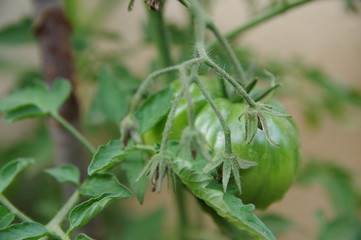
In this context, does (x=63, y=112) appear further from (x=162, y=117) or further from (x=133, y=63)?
(x=133, y=63)

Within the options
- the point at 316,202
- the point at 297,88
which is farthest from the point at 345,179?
the point at 316,202

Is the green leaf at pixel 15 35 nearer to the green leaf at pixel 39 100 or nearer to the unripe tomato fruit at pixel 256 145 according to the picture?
the green leaf at pixel 39 100

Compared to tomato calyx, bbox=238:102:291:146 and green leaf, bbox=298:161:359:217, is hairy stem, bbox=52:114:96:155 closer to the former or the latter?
tomato calyx, bbox=238:102:291:146

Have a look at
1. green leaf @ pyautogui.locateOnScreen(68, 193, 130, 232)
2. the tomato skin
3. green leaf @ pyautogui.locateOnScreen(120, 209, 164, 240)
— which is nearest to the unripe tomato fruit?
the tomato skin

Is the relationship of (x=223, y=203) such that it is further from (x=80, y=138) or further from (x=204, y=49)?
(x=80, y=138)

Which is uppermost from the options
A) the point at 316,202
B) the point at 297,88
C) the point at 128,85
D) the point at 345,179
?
the point at 128,85

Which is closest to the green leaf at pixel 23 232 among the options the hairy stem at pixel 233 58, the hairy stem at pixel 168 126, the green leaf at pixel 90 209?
the green leaf at pixel 90 209
